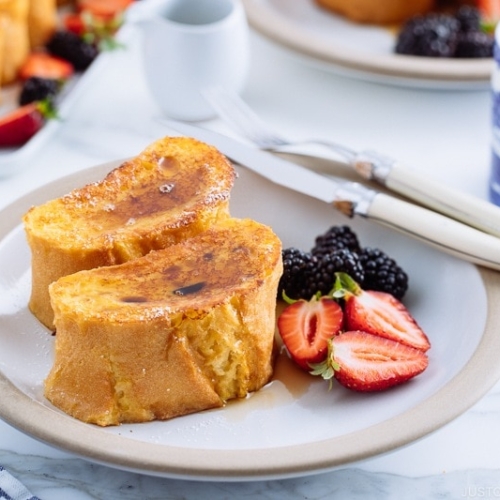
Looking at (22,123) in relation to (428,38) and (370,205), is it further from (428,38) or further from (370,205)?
(428,38)

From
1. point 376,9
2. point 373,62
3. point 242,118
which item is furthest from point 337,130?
point 376,9

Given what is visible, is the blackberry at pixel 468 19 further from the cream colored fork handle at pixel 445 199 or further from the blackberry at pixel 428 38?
the cream colored fork handle at pixel 445 199

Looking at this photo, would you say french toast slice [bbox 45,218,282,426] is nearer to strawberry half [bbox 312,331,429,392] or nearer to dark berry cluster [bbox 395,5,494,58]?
strawberry half [bbox 312,331,429,392]

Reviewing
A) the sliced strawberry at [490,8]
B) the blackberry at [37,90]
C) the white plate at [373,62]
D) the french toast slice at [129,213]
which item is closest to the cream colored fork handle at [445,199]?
the french toast slice at [129,213]

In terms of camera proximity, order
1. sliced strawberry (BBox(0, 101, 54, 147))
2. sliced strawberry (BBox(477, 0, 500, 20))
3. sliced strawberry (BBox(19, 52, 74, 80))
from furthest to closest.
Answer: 1. sliced strawberry (BBox(477, 0, 500, 20))
2. sliced strawberry (BBox(19, 52, 74, 80))
3. sliced strawberry (BBox(0, 101, 54, 147))

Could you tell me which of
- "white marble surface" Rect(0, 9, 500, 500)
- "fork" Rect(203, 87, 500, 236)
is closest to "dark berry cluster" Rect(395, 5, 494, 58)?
"white marble surface" Rect(0, 9, 500, 500)
